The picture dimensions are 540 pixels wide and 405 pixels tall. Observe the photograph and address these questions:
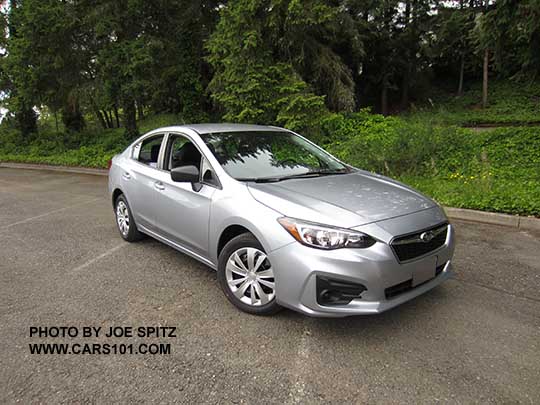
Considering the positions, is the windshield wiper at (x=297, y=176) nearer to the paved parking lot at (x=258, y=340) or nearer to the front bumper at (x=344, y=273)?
the front bumper at (x=344, y=273)

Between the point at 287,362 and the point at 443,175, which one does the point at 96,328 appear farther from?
the point at 443,175

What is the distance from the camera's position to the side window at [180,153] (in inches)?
152

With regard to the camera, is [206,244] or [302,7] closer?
[206,244]

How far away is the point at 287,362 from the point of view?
8.16 ft

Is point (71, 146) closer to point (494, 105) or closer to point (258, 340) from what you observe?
point (258, 340)

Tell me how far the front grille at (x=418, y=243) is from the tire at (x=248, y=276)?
0.95m

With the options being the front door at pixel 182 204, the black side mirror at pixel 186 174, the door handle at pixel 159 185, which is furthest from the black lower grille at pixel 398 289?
the door handle at pixel 159 185

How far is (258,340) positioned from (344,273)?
0.84 metres

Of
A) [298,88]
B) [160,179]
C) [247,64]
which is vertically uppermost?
[247,64]

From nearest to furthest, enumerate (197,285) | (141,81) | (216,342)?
(216,342) < (197,285) < (141,81)

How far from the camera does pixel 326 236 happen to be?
101 inches

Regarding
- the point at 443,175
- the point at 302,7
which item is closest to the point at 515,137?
the point at 443,175

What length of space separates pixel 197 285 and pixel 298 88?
766cm

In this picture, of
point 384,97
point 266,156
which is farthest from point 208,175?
point 384,97
